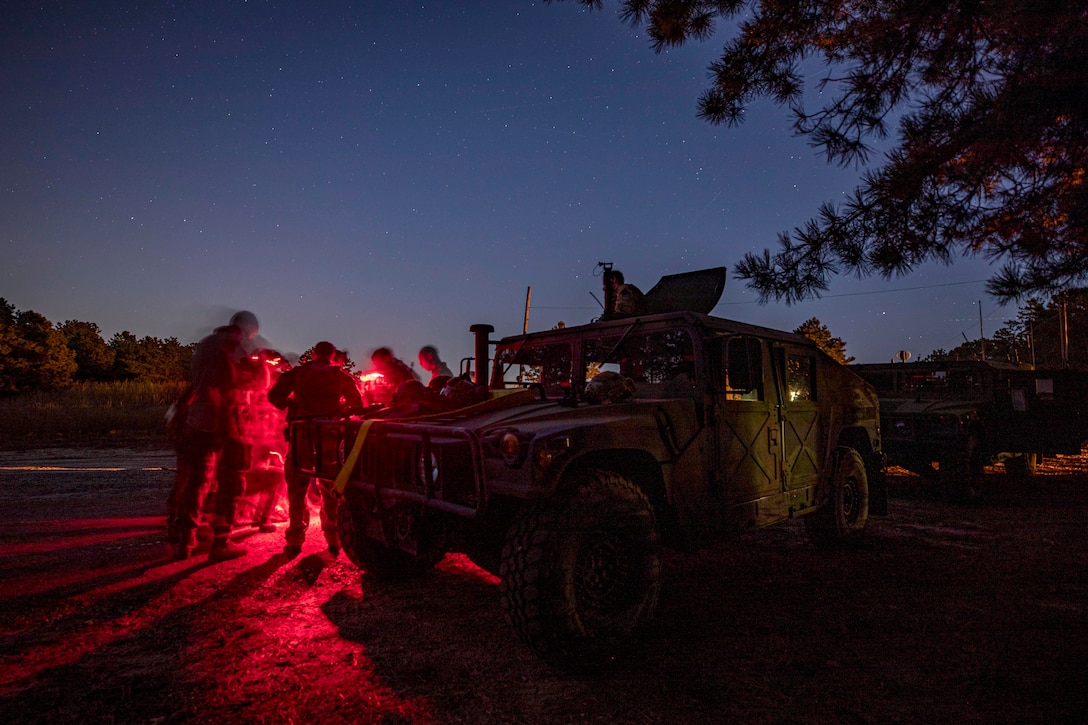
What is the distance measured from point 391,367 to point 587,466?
362cm

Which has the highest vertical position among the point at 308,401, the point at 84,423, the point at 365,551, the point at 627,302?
the point at 627,302

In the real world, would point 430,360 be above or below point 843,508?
above

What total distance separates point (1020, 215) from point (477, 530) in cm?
506

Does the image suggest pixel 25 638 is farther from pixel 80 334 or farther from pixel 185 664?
pixel 80 334

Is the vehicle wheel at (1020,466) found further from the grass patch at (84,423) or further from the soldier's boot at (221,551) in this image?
the grass patch at (84,423)

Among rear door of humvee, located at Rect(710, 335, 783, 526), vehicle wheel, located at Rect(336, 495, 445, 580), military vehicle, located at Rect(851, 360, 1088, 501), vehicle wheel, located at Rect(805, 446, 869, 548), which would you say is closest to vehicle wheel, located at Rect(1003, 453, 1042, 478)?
military vehicle, located at Rect(851, 360, 1088, 501)

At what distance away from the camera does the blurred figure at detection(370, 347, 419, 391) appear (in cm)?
618

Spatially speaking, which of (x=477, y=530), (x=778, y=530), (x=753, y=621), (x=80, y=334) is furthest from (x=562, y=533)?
(x=80, y=334)

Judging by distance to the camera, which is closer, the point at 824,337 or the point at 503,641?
the point at 503,641

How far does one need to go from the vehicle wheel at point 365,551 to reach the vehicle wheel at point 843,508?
139 inches

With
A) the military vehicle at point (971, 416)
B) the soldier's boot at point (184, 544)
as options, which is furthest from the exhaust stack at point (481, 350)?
the military vehicle at point (971, 416)

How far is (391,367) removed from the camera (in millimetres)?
6188

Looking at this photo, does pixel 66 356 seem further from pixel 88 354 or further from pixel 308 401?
pixel 308 401

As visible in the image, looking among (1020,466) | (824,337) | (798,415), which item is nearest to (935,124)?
(798,415)
